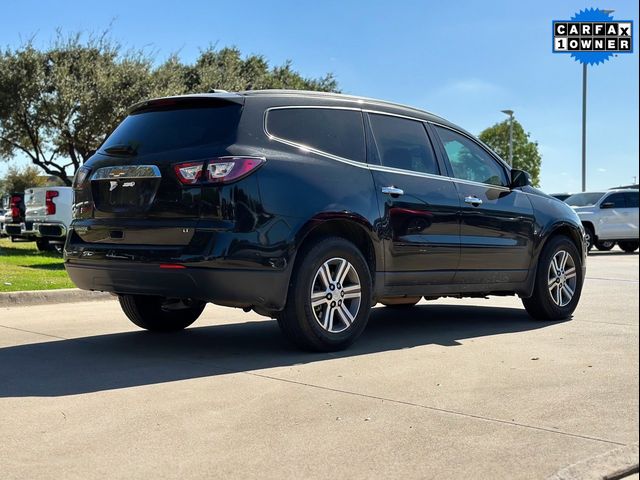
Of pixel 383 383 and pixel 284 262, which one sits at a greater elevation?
pixel 284 262

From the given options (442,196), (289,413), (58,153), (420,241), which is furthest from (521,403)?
(58,153)

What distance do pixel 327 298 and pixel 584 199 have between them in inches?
735

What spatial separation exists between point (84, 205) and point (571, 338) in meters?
4.06

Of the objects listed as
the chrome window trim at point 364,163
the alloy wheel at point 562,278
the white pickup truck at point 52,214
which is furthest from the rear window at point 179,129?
the white pickup truck at point 52,214

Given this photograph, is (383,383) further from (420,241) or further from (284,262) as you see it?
(420,241)

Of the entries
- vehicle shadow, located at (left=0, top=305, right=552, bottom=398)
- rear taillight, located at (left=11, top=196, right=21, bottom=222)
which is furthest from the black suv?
rear taillight, located at (left=11, top=196, right=21, bottom=222)

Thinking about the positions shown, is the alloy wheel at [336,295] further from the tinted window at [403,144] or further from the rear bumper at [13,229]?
the rear bumper at [13,229]

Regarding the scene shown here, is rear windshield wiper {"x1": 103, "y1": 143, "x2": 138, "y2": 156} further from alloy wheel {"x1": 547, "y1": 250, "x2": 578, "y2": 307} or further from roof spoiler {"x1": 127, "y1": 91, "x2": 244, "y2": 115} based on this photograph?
alloy wheel {"x1": 547, "y1": 250, "x2": 578, "y2": 307}

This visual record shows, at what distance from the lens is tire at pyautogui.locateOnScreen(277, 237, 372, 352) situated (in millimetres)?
5395

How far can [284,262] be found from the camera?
527cm

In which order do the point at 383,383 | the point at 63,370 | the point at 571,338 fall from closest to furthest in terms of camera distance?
the point at 383,383 → the point at 63,370 → the point at 571,338

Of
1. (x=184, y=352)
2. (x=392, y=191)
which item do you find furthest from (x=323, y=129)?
(x=184, y=352)

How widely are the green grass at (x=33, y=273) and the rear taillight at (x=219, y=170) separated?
487 cm

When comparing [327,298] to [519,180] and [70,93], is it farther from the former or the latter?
[70,93]
